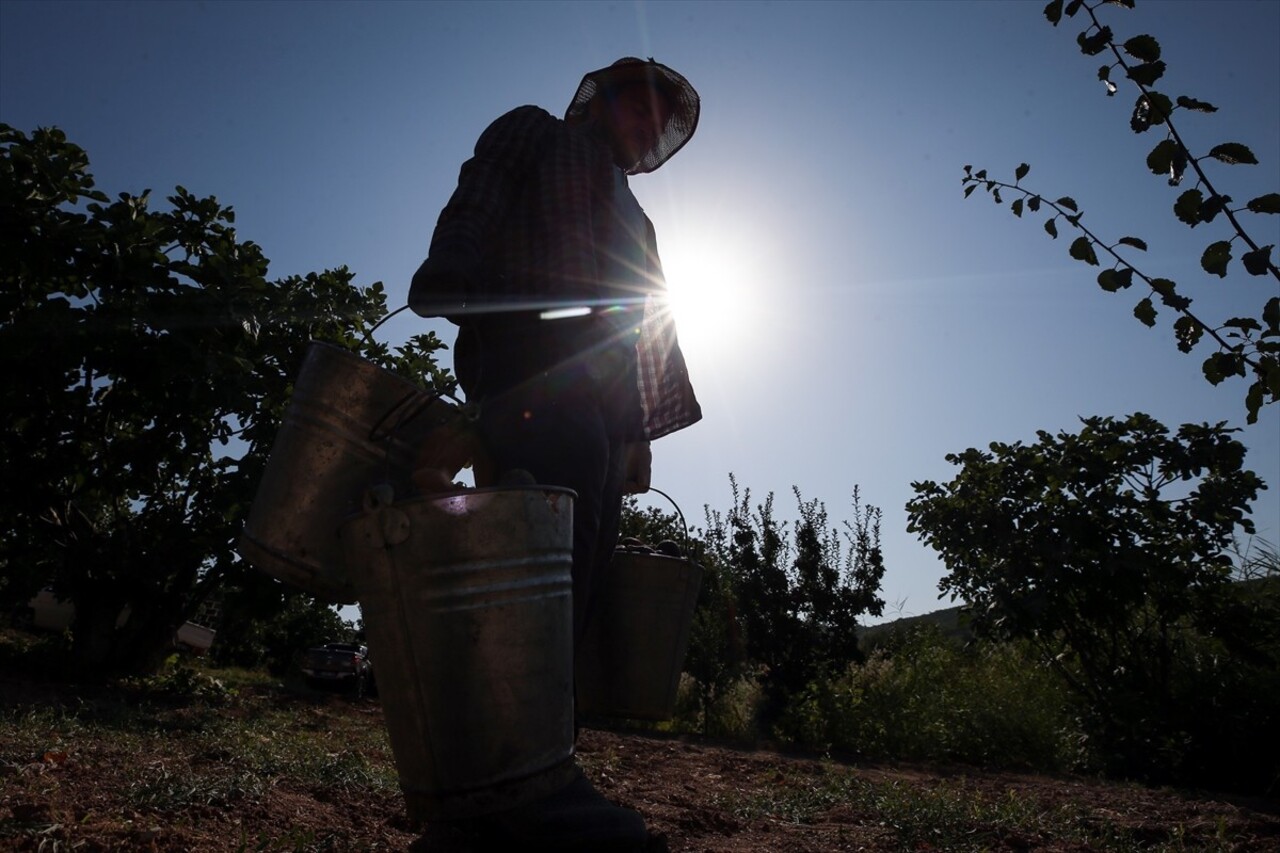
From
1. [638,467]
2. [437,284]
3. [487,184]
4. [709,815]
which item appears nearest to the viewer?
[437,284]

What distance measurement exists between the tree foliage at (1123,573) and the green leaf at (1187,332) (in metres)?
4.35

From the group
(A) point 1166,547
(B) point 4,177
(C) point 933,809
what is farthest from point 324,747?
(A) point 1166,547

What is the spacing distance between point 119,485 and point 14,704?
1830 mm

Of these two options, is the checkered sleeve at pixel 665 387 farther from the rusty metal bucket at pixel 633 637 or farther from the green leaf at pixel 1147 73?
the green leaf at pixel 1147 73

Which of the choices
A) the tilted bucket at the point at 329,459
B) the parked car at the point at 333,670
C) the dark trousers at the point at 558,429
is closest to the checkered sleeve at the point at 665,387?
the dark trousers at the point at 558,429

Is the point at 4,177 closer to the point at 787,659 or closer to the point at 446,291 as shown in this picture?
the point at 446,291

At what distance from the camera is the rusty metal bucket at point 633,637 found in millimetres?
2262

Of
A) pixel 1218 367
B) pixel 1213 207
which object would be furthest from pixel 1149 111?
pixel 1218 367

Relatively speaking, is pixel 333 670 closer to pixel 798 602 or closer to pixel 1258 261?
pixel 798 602

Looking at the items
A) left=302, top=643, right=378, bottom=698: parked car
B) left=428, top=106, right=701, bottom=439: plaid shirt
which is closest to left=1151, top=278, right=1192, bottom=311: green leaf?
left=428, top=106, right=701, bottom=439: plaid shirt

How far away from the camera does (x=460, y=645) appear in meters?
1.48

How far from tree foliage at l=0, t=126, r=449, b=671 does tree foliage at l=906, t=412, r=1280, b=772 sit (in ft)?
14.5

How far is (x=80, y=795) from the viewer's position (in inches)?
85.3

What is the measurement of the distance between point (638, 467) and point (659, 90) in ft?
3.52
